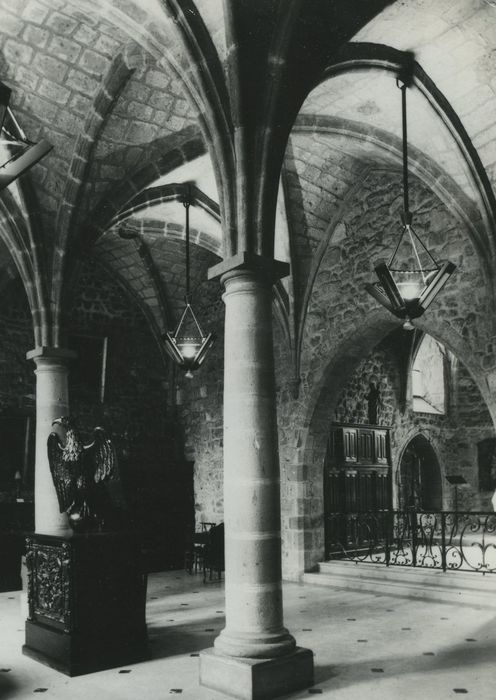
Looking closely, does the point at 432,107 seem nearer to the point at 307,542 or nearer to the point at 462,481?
the point at 307,542

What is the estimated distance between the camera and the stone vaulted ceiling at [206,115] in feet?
16.9

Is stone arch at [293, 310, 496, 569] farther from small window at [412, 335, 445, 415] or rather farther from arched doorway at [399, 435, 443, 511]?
small window at [412, 335, 445, 415]

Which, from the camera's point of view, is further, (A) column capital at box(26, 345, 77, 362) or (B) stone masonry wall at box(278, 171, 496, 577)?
(B) stone masonry wall at box(278, 171, 496, 577)

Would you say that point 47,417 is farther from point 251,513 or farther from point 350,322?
point 350,322

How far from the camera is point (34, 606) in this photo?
19.3ft

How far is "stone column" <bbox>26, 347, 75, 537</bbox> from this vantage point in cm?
772

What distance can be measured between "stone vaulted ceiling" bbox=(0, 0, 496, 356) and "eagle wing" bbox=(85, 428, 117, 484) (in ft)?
A: 6.79

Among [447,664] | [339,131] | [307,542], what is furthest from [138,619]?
[339,131]

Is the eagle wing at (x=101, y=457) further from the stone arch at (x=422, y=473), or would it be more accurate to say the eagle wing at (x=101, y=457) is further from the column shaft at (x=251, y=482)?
the stone arch at (x=422, y=473)

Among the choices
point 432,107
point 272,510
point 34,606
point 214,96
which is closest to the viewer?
point 272,510

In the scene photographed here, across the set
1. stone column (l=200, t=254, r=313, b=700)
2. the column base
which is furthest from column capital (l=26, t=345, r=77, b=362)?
the column base

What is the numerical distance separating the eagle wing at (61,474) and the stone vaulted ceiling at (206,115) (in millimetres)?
2440

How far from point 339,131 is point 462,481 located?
821cm

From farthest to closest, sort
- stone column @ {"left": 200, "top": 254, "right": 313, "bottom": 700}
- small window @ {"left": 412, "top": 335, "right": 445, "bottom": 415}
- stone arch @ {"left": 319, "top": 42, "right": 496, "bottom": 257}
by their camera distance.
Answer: small window @ {"left": 412, "top": 335, "right": 445, "bottom": 415}, stone arch @ {"left": 319, "top": 42, "right": 496, "bottom": 257}, stone column @ {"left": 200, "top": 254, "right": 313, "bottom": 700}
